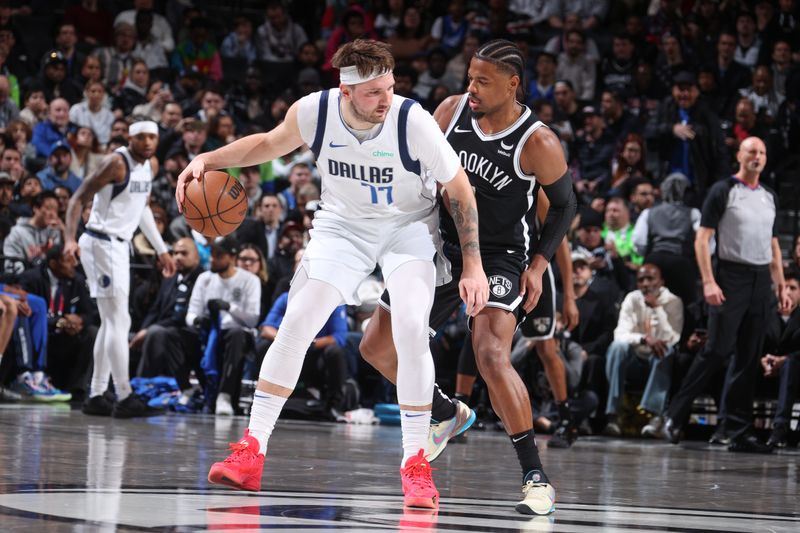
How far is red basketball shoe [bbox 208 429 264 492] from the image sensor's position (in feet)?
15.8

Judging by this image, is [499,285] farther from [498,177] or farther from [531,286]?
[498,177]

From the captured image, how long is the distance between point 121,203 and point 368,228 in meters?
4.87

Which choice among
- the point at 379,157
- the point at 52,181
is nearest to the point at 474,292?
the point at 379,157

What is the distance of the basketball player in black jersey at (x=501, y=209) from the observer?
17.5 ft

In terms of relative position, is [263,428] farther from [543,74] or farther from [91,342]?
[543,74]

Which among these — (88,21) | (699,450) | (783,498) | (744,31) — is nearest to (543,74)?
(744,31)

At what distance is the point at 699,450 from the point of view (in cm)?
940

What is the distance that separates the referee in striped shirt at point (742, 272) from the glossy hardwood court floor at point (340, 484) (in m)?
0.61

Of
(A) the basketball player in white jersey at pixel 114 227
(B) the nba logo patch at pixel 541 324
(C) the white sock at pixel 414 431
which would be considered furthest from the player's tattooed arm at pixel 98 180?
(C) the white sock at pixel 414 431

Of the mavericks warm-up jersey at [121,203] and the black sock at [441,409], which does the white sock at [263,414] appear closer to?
the black sock at [441,409]

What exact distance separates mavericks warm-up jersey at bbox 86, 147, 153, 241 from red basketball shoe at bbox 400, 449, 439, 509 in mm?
5281

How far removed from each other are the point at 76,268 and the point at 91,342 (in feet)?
2.59

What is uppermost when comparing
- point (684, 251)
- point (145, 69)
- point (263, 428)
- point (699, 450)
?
point (145, 69)

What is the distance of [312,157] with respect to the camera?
14.9 meters
